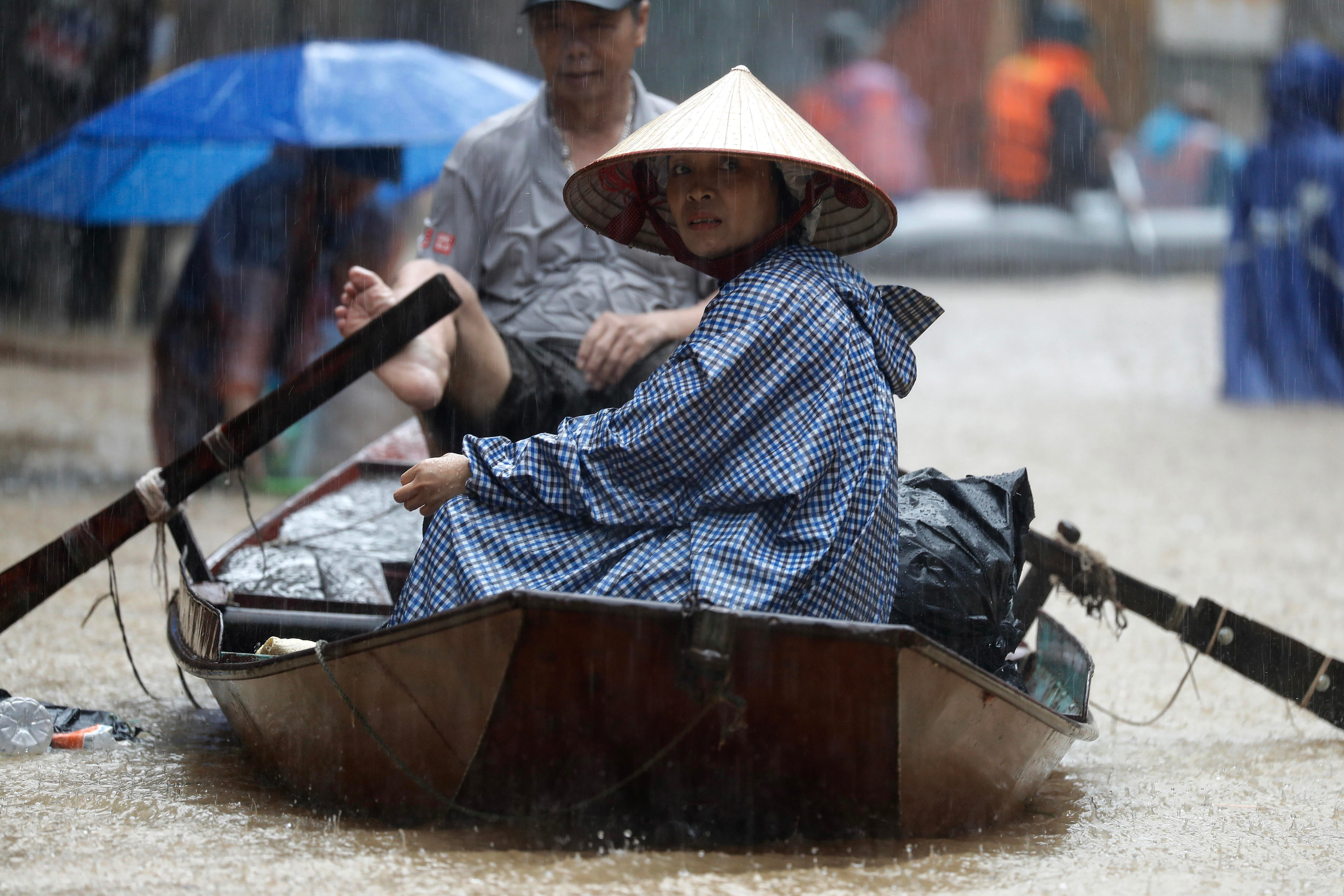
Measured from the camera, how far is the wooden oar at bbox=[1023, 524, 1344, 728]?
345cm

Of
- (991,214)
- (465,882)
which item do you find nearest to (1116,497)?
(465,882)

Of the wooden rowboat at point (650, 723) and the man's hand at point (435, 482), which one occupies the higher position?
the man's hand at point (435, 482)

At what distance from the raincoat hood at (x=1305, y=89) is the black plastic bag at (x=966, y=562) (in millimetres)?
7848

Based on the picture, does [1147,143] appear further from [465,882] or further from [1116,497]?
[465,882]

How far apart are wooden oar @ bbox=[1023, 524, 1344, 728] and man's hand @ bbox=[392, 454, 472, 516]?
150cm

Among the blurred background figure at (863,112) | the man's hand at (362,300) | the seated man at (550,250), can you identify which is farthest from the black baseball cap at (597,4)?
the blurred background figure at (863,112)

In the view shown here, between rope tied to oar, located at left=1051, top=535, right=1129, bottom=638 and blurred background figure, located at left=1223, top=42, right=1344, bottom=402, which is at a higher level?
blurred background figure, located at left=1223, top=42, right=1344, bottom=402

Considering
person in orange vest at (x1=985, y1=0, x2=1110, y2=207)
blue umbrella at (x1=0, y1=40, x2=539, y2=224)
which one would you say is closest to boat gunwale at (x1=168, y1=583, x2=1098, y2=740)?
blue umbrella at (x1=0, y1=40, x2=539, y2=224)

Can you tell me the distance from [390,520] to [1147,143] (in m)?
14.9

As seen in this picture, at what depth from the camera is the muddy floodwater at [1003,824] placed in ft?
7.79

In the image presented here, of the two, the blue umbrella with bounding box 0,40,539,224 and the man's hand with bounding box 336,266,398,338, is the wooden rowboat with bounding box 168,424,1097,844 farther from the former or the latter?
the blue umbrella with bounding box 0,40,539,224

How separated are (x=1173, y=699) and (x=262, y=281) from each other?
436 centimetres

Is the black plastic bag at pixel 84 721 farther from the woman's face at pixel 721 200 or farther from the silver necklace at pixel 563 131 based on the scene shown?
the silver necklace at pixel 563 131

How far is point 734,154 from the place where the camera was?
8.16 ft
